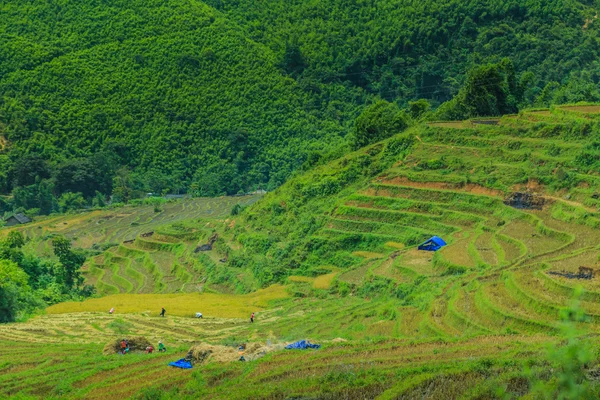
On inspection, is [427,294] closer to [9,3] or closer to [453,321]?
[453,321]

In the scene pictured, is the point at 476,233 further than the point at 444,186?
No

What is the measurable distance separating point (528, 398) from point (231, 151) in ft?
229

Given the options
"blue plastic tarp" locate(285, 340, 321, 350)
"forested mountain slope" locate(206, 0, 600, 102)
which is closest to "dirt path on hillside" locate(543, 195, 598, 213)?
"blue plastic tarp" locate(285, 340, 321, 350)

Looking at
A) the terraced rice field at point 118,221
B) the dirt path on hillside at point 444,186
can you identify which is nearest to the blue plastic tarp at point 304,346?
the dirt path on hillside at point 444,186

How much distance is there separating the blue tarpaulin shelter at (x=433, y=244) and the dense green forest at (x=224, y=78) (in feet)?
108

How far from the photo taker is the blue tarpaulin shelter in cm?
3118

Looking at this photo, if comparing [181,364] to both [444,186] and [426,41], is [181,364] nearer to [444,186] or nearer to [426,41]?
[444,186]

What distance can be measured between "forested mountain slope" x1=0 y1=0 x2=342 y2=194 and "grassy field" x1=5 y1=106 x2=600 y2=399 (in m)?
24.9

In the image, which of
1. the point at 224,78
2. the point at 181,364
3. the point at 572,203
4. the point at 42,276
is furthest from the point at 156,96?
the point at 181,364

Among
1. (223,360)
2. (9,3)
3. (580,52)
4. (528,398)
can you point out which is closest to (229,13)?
(9,3)

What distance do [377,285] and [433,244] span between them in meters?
3.68

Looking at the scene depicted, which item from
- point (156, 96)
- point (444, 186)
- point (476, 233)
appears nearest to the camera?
point (476, 233)

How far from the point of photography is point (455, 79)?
249 feet

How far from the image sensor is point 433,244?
31.3 metres
